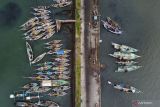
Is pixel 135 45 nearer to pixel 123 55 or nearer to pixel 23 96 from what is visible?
pixel 123 55

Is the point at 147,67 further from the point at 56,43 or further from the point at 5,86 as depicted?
the point at 5,86

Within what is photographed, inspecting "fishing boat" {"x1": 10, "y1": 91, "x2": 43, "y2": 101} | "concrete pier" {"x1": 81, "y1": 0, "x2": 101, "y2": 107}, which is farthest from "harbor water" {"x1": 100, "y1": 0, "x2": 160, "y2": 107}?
"fishing boat" {"x1": 10, "y1": 91, "x2": 43, "y2": 101}

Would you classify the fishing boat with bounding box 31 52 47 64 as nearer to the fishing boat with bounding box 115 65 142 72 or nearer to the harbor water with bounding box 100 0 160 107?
the harbor water with bounding box 100 0 160 107

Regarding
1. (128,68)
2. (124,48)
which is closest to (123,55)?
(124,48)

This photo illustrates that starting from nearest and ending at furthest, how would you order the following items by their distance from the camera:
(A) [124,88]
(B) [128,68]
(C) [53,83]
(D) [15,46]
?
(C) [53,83] → (A) [124,88] → (D) [15,46] → (B) [128,68]

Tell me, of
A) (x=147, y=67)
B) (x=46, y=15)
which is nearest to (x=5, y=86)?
(x=46, y=15)

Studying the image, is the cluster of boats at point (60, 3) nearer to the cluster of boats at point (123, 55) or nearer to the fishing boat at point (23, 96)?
the cluster of boats at point (123, 55)

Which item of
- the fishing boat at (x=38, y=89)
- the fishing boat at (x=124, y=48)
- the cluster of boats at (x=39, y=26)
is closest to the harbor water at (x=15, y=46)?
the cluster of boats at (x=39, y=26)
